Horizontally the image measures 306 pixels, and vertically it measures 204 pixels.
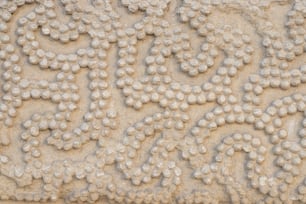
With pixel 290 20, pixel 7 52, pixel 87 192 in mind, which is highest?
pixel 290 20

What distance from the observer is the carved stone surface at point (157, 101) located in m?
0.86

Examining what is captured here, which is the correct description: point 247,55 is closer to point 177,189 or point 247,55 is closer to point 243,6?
point 243,6

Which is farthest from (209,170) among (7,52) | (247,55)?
(7,52)

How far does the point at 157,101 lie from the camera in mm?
863

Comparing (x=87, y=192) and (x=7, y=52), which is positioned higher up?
(x=7, y=52)

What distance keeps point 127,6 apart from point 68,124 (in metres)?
0.19

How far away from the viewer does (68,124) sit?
0.87 meters

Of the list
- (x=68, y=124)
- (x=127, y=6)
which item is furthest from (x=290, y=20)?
(x=68, y=124)

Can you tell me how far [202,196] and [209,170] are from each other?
0.04 meters

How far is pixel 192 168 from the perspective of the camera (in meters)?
0.87

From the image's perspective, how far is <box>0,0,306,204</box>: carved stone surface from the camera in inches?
33.9

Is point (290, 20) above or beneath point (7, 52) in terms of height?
above

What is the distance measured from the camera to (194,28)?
2.85 ft

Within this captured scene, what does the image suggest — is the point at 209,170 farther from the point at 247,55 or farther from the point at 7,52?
the point at 7,52
